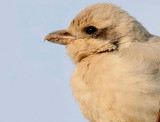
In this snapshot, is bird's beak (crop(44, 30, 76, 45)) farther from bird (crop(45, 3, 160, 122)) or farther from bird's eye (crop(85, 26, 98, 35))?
bird's eye (crop(85, 26, 98, 35))

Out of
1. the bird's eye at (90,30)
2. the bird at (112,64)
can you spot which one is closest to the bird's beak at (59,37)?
the bird at (112,64)

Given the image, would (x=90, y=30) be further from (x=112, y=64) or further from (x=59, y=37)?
(x=112, y=64)

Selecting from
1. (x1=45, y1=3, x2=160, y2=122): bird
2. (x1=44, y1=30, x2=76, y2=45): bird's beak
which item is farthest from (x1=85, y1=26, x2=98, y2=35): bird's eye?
(x1=44, y1=30, x2=76, y2=45): bird's beak

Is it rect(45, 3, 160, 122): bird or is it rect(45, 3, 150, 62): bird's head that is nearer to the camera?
rect(45, 3, 160, 122): bird

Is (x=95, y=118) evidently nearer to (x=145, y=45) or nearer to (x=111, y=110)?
(x=111, y=110)

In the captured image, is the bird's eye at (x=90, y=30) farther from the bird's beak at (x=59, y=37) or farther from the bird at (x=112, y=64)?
the bird's beak at (x=59, y=37)

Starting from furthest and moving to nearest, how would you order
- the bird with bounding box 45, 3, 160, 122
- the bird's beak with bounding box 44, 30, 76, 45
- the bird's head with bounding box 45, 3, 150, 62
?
the bird's beak with bounding box 44, 30, 76, 45, the bird's head with bounding box 45, 3, 150, 62, the bird with bounding box 45, 3, 160, 122

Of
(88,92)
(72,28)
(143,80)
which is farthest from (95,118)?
(72,28)
